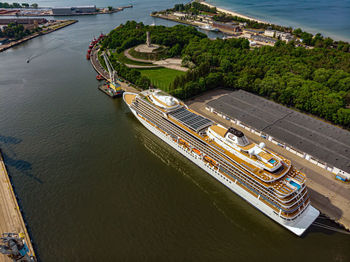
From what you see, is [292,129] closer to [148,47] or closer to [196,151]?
[196,151]

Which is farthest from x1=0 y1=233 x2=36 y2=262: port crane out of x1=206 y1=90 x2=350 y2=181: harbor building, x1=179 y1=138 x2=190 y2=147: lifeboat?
x1=206 y1=90 x2=350 y2=181: harbor building

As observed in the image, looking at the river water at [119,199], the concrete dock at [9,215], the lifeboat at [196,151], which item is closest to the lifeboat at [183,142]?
the lifeboat at [196,151]

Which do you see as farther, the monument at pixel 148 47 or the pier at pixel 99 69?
the monument at pixel 148 47

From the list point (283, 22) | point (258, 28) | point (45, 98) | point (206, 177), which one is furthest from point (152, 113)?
point (283, 22)

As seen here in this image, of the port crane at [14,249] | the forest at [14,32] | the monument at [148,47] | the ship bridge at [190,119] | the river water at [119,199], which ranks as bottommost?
the river water at [119,199]

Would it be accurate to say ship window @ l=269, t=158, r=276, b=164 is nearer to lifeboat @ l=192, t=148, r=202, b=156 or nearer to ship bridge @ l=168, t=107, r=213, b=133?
lifeboat @ l=192, t=148, r=202, b=156

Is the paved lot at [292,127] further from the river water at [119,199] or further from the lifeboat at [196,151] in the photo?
the lifeboat at [196,151]

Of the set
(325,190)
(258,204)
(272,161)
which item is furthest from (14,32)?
(325,190)
